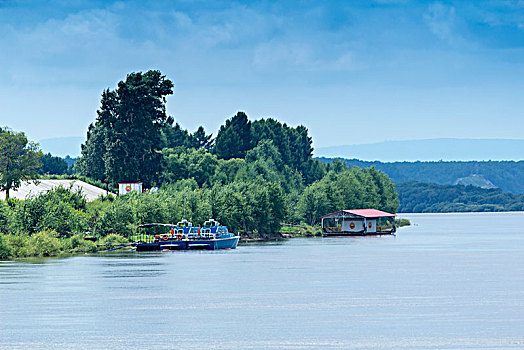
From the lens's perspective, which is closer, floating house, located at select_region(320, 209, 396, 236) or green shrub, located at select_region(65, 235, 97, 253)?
green shrub, located at select_region(65, 235, 97, 253)

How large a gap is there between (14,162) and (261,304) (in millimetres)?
92927

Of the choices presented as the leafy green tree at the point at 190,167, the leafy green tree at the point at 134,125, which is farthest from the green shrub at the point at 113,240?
the leafy green tree at the point at 190,167

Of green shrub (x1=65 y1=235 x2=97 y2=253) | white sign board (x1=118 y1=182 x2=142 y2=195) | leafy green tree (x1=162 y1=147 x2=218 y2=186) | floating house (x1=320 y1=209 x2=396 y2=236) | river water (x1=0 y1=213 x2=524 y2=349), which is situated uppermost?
leafy green tree (x1=162 y1=147 x2=218 y2=186)

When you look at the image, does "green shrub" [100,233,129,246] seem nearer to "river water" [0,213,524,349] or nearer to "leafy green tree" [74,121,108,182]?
"river water" [0,213,524,349]

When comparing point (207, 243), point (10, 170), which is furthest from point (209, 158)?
point (207, 243)

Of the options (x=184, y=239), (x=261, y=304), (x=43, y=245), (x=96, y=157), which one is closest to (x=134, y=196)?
(x=184, y=239)

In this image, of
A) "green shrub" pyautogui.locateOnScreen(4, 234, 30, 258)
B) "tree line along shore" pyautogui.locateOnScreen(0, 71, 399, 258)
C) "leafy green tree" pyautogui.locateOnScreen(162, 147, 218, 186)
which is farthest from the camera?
"leafy green tree" pyautogui.locateOnScreen(162, 147, 218, 186)

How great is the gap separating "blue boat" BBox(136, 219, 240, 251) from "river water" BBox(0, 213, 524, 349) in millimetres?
23257

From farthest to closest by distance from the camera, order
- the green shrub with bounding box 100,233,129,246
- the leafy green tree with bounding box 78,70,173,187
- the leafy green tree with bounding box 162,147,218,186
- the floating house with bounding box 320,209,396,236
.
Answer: the leafy green tree with bounding box 162,147,218,186 < the floating house with bounding box 320,209,396,236 < the leafy green tree with bounding box 78,70,173,187 < the green shrub with bounding box 100,233,129,246

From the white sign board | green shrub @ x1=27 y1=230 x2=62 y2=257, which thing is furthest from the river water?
the white sign board

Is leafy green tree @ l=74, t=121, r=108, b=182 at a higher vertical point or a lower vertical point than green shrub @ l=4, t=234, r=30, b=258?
higher

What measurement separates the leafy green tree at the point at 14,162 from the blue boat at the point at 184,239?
25.7m

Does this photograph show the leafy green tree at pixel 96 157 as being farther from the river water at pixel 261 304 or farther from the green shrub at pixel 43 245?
the river water at pixel 261 304

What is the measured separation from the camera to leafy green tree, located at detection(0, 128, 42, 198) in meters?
130
